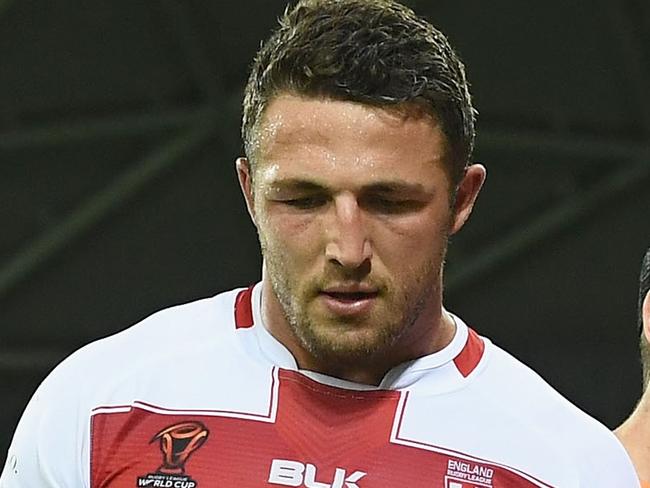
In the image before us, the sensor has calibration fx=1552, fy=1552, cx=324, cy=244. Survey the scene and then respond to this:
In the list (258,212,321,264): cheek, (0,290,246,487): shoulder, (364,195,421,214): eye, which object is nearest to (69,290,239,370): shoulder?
(0,290,246,487): shoulder

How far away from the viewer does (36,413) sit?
2.06 m

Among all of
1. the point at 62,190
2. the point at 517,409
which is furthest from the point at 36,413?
the point at 62,190

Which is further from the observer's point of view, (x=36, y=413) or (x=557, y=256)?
(x=557, y=256)

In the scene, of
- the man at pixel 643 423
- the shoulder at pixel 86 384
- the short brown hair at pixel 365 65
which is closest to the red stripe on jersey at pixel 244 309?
the shoulder at pixel 86 384

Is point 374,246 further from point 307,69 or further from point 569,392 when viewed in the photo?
point 569,392

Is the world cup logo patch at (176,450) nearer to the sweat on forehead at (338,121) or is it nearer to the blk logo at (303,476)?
the blk logo at (303,476)

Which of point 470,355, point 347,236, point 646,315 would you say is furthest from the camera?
point 646,315

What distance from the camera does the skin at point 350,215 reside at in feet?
A: 6.27

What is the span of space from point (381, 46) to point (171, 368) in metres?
0.52

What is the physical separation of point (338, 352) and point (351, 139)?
0.89 ft

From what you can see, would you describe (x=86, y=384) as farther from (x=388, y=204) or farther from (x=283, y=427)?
(x=388, y=204)

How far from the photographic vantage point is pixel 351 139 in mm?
1926

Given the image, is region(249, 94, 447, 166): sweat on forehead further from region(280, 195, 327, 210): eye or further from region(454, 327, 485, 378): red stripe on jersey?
region(454, 327, 485, 378): red stripe on jersey

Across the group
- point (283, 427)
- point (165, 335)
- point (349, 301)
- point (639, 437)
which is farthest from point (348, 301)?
point (639, 437)
